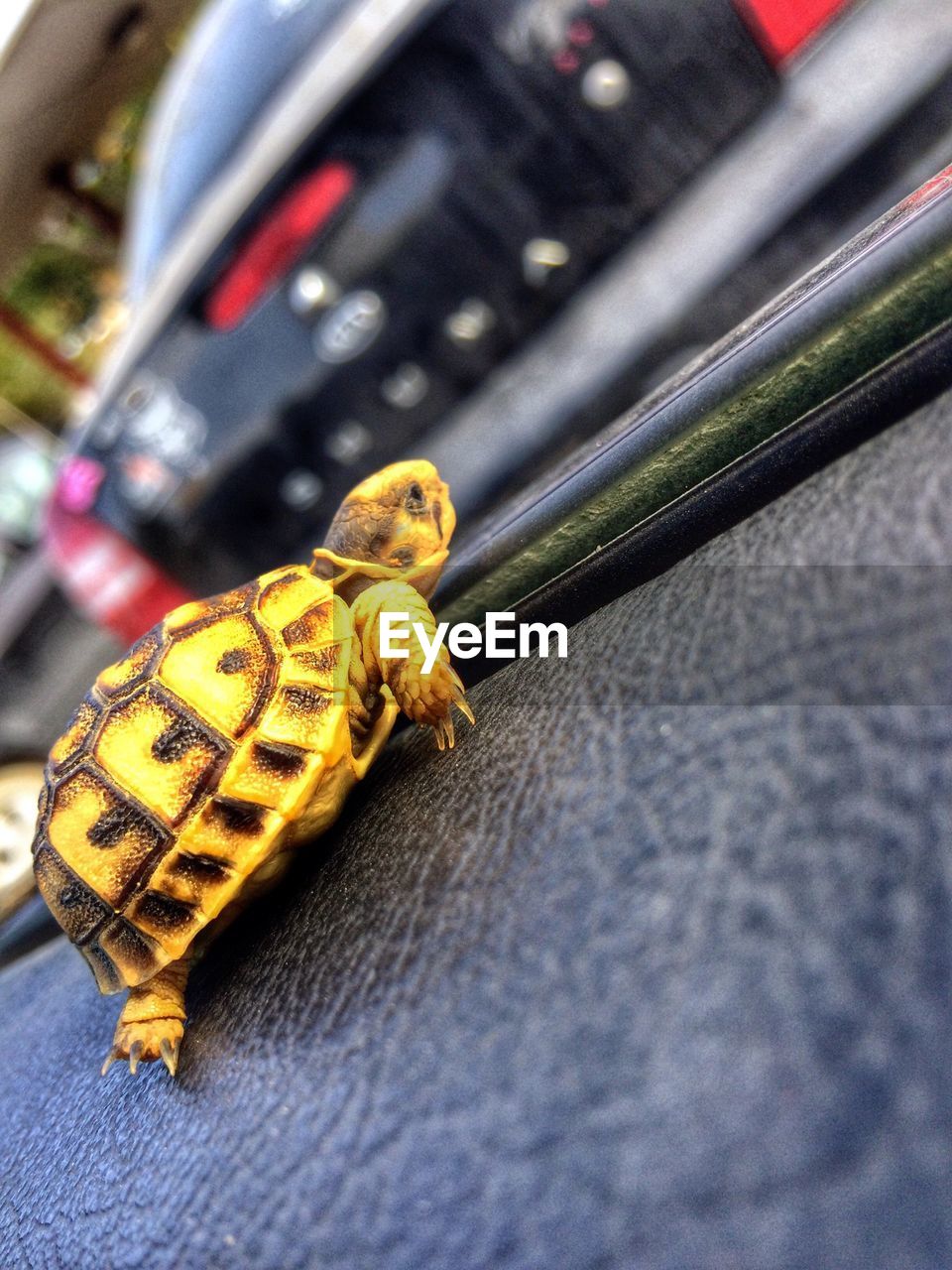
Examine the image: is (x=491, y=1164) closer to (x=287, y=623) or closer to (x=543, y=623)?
(x=543, y=623)

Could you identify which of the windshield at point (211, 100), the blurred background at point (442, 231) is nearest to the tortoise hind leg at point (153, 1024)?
the blurred background at point (442, 231)

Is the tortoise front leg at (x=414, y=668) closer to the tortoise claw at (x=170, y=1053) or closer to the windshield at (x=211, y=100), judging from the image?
the tortoise claw at (x=170, y=1053)

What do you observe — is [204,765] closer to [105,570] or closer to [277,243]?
[277,243]

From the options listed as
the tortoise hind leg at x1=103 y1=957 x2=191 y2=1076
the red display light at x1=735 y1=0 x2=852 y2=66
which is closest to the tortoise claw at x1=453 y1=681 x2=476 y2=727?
the tortoise hind leg at x1=103 y1=957 x2=191 y2=1076

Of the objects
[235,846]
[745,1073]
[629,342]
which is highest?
[235,846]

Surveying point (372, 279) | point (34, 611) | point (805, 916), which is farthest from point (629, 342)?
point (34, 611)

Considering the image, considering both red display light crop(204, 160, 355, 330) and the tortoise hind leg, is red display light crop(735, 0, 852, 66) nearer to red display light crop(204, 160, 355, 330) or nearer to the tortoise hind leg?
red display light crop(204, 160, 355, 330)
